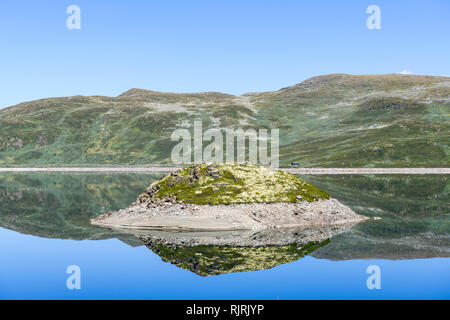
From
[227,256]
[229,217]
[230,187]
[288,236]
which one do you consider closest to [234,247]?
[227,256]

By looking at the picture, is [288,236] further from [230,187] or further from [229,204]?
[230,187]

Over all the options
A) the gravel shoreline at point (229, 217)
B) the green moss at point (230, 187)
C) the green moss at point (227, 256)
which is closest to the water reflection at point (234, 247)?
the green moss at point (227, 256)

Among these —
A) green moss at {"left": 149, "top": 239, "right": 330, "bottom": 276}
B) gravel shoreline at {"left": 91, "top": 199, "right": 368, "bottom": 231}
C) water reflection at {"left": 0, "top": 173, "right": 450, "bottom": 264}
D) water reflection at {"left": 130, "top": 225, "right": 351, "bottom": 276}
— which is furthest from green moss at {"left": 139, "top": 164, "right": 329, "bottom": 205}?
green moss at {"left": 149, "top": 239, "right": 330, "bottom": 276}

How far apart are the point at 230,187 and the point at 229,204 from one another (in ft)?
16.0

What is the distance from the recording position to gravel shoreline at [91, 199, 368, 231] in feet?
204

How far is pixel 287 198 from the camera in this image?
222ft

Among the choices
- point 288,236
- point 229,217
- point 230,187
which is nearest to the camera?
point 288,236

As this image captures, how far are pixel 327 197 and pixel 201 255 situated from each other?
1300 inches

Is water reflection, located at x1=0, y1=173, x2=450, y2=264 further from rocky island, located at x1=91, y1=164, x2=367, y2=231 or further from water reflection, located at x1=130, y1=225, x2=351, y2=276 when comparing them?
rocky island, located at x1=91, y1=164, x2=367, y2=231

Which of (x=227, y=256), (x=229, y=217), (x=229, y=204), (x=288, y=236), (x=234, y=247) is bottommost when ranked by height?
(x=288, y=236)

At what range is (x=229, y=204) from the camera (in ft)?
214

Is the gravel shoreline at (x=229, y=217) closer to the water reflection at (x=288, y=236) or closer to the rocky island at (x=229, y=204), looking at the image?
the rocky island at (x=229, y=204)

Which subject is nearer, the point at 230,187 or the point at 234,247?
the point at 234,247

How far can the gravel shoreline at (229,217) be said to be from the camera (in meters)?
62.3
